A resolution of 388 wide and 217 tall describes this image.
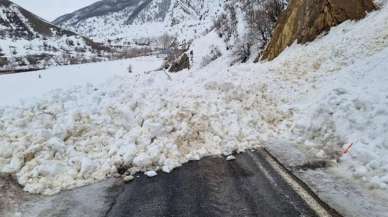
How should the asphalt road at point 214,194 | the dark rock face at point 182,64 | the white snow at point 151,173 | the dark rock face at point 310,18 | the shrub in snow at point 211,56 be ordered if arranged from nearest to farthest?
the asphalt road at point 214,194
the white snow at point 151,173
the dark rock face at point 310,18
the shrub in snow at point 211,56
the dark rock face at point 182,64

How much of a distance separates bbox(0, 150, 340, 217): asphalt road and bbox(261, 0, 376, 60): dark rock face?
442 inches

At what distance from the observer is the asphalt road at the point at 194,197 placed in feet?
14.4

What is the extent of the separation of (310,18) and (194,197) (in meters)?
13.8

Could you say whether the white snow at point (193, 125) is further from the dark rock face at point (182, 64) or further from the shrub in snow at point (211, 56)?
the dark rock face at point (182, 64)

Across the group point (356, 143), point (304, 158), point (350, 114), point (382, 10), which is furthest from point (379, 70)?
point (382, 10)

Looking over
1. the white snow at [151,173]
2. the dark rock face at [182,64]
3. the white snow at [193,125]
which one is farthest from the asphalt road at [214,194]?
the dark rock face at [182,64]

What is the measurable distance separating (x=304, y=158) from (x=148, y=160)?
275 centimetres

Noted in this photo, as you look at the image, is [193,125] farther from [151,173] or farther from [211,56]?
[211,56]

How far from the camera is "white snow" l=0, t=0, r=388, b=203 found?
5762mm

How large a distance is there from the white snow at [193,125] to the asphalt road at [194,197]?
0.47 metres

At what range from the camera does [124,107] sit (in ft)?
26.3

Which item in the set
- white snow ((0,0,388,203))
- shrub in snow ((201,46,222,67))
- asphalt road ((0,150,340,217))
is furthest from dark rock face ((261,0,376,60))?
shrub in snow ((201,46,222,67))

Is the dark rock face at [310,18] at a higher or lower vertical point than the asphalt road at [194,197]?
higher

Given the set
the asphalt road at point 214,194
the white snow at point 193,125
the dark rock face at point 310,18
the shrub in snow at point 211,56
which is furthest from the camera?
the shrub in snow at point 211,56
